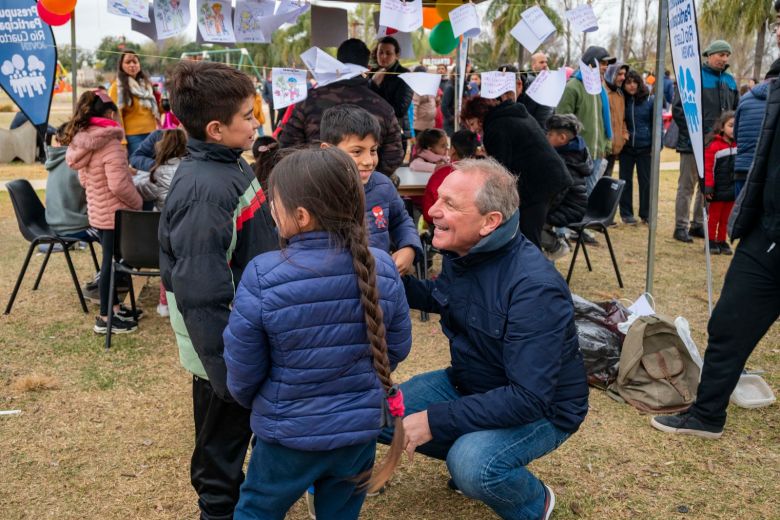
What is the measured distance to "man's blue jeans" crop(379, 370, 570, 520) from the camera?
7.20 feet

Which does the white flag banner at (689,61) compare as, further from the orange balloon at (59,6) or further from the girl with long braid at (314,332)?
the orange balloon at (59,6)

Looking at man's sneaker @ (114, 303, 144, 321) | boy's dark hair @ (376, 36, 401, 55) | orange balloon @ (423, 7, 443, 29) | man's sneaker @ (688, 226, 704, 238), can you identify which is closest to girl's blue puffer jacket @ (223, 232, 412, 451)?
man's sneaker @ (114, 303, 144, 321)

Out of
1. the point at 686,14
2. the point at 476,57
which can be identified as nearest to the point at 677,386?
the point at 686,14

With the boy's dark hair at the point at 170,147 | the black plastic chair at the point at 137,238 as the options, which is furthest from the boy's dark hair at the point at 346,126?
the boy's dark hair at the point at 170,147

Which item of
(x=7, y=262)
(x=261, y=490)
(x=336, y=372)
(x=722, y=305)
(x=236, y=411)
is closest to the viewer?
(x=336, y=372)

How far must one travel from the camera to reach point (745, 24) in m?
19.5

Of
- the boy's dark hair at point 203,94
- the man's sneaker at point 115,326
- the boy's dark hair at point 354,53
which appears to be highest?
the boy's dark hair at point 354,53

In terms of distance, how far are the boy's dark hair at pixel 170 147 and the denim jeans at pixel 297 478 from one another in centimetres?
309

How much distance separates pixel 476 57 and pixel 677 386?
33979 mm

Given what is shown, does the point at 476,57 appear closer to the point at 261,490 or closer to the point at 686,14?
the point at 686,14

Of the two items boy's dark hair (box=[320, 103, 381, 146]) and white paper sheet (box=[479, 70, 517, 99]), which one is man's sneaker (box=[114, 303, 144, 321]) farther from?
white paper sheet (box=[479, 70, 517, 99])

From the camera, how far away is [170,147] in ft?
15.0

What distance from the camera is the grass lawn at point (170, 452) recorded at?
2.65 metres

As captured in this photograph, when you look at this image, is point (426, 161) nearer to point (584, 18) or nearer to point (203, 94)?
point (584, 18)
